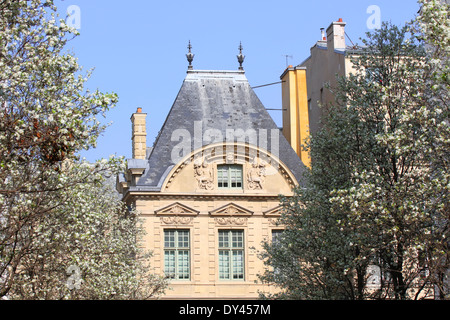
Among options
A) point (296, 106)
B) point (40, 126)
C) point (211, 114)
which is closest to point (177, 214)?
point (211, 114)

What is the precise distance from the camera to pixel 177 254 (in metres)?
38.6

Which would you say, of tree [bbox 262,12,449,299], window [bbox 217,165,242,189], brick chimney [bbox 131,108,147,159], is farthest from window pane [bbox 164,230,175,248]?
tree [bbox 262,12,449,299]

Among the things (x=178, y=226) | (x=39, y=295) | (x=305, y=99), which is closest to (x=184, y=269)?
(x=178, y=226)

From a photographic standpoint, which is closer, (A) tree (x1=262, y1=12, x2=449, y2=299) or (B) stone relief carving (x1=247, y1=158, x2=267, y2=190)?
(A) tree (x1=262, y1=12, x2=449, y2=299)

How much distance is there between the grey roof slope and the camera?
39.6 m

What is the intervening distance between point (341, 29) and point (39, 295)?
22484 mm

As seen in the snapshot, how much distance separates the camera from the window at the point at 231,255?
128 ft

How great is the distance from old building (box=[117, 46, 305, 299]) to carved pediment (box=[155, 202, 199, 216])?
42 mm

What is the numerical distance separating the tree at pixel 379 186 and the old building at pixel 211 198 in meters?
11.8

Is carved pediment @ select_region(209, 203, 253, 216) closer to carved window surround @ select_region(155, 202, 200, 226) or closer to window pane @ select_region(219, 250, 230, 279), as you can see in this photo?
carved window surround @ select_region(155, 202, 200, 226)

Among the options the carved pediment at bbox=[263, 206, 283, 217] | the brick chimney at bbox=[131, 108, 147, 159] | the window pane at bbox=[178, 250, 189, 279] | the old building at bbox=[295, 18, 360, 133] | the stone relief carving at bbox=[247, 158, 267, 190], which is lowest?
the window pane at bbox=[178, 250, 189, 279]

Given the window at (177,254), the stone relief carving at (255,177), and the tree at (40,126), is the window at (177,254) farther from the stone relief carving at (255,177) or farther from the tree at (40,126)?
the tree at (40,126)
